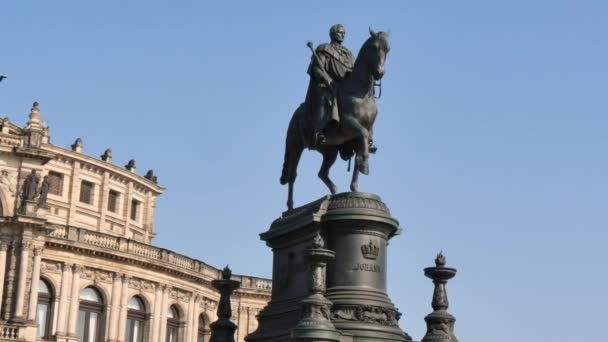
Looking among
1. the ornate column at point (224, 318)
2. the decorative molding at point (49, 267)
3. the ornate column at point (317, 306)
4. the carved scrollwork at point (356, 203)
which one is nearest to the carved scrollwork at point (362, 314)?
the ornate column at point (317, 306)

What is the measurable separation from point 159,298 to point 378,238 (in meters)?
51.9

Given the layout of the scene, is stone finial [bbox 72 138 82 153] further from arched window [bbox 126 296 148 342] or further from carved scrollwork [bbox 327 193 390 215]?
carved scrollwork [bbox 327 193 390 215]

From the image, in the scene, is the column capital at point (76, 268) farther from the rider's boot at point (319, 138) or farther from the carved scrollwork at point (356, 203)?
the carved scrollwork at point (356, 203)

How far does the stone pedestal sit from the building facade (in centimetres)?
4232

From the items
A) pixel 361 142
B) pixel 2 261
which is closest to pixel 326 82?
pixel 361 142

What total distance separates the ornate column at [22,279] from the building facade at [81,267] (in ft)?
0.18

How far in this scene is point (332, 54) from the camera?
15586 mm

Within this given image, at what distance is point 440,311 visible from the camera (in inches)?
586

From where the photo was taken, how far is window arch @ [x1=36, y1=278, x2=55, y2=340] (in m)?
58.7

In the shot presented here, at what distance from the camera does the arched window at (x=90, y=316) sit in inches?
2406

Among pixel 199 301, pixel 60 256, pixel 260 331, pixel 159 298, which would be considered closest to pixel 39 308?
pixel 60 256

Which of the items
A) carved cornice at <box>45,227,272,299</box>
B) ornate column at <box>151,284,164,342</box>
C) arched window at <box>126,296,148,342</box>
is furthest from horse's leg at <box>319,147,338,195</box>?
ornate column at <box>151,284,164,342</box>

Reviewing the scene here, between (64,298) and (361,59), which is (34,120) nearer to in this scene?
(64,298)

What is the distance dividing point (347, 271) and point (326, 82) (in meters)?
3.01
